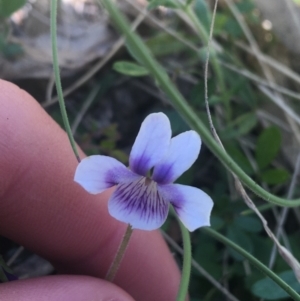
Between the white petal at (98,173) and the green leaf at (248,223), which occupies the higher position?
the white petal at (98,173)

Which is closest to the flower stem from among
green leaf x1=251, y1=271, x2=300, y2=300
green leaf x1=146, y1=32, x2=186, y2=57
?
green leaf x1=251, y1=271, x2=300, y2=300

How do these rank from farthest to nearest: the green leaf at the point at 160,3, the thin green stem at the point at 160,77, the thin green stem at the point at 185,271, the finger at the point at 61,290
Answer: the green leaf at the point at 160,3 < the finger at the point at 61,290 < the thin green stem at the point at 185,271 < the thin green stem at the point at 160,77

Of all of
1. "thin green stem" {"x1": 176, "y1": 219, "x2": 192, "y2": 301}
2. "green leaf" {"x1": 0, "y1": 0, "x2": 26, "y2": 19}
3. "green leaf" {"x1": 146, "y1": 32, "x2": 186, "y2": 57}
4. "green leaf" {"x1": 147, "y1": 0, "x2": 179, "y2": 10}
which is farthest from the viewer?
"green leaf" {"x1": 146, "y1": 32, "x2": 186, "y2": 57}

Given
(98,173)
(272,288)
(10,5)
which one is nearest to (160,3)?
(10,5)

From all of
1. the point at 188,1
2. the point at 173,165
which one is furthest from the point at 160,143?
the point at 188,1

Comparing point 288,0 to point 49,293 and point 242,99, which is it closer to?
point 242,99

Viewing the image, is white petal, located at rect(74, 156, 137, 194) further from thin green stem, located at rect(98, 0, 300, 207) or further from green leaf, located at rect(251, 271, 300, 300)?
green leaf, located at rect(251, 271, 300, 300)

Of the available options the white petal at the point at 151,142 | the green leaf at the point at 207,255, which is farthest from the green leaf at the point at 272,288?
the white petal at the point at 151,142

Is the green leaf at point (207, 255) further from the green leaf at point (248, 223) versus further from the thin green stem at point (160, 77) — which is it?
the thin green stem at point (160, 77)
